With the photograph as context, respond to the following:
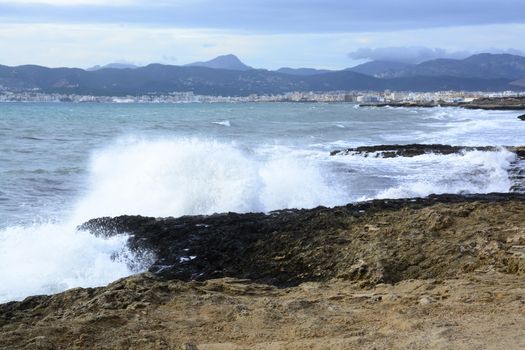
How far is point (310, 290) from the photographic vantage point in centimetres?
696

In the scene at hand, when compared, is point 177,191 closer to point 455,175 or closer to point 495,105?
point 455,175

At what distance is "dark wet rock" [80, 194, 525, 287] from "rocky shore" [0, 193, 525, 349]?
25 mm

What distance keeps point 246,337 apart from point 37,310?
8.77 ft

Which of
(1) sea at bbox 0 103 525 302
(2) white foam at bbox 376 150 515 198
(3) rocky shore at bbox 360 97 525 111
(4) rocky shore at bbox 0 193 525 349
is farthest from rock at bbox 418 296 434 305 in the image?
(3) rocky shore at bbox 360 97 525 111

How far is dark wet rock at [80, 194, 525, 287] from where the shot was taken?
7773 mm

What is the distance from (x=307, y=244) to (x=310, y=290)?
2046 mm

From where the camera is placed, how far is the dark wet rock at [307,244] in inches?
306

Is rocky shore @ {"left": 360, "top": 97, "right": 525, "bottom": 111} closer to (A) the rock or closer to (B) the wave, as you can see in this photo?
(B) the wave

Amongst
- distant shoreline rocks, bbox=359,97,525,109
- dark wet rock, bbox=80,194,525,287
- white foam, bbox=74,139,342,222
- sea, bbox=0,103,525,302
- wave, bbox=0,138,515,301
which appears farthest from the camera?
distant shoreline rocks, bbox=359,97,525,109

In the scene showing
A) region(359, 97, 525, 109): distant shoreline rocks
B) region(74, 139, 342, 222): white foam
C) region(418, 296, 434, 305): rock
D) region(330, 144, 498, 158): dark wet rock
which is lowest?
region(359, 97, 525, 109): distant shoreline rocks

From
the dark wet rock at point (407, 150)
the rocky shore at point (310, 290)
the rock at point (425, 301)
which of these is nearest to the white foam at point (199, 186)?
the rocky shore at point (310, 290)

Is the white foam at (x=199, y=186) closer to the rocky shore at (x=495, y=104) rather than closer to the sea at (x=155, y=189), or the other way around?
the sea at (x=155, y=189)

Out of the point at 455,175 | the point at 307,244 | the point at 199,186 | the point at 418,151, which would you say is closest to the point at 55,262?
the point at 307,244

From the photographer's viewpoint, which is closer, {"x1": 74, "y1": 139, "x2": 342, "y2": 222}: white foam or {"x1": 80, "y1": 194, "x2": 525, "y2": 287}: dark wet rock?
{"x1": 80, "y1": 194, "x2": 525, "y2": 287}: dark wet rock
